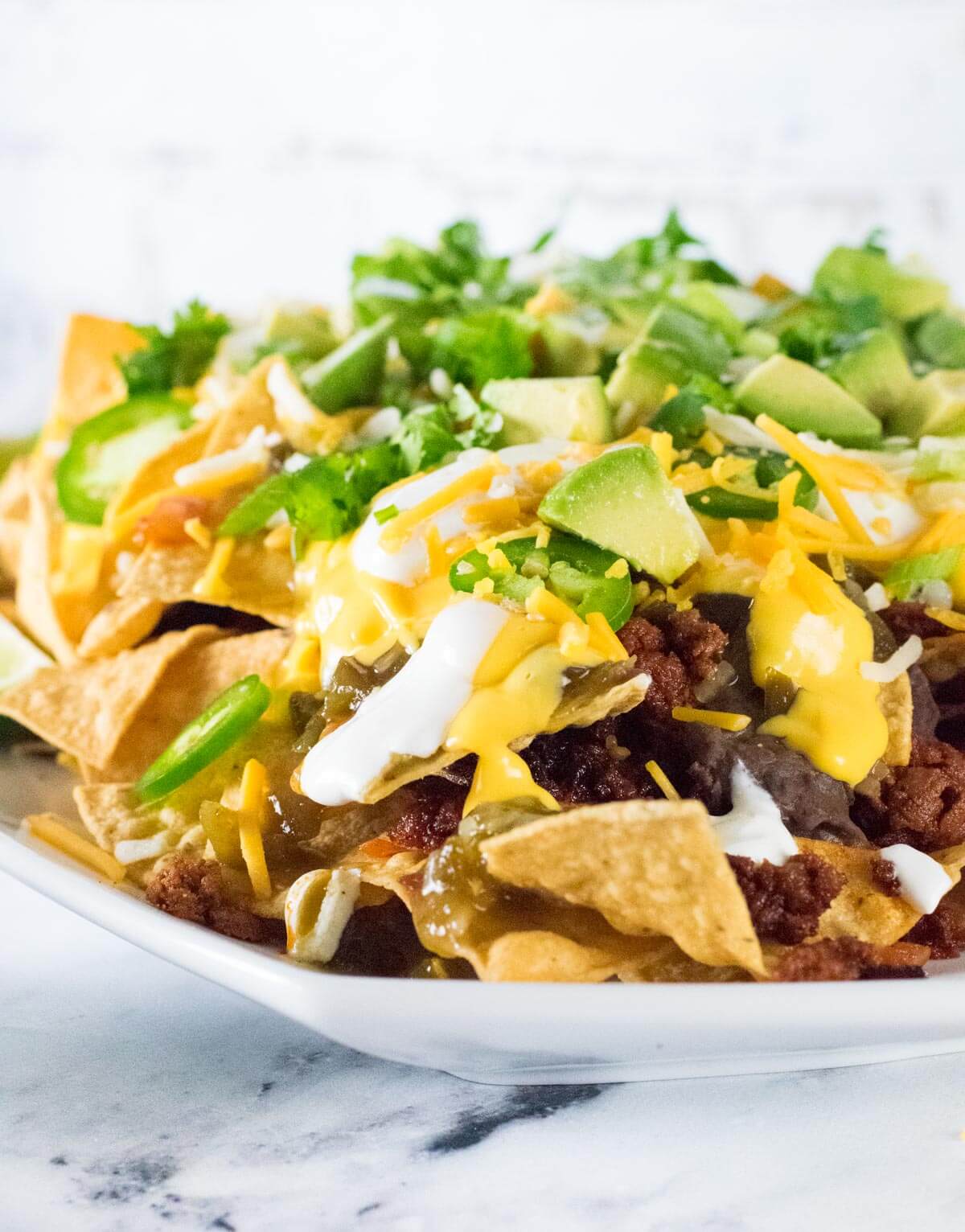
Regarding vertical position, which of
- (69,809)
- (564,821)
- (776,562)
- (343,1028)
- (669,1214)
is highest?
(776,562)

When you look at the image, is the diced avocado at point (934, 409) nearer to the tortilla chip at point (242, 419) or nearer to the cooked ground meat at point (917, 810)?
the cooked ground meat at point (917, 810)

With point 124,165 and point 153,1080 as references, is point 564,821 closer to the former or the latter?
point 153,1080

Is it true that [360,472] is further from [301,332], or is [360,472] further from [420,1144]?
[420,1144]

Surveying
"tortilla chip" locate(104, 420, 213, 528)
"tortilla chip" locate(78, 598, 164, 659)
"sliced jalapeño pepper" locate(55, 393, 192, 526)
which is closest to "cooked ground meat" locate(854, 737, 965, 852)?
"tortilla chip" locate(78, 598, 164, 659)

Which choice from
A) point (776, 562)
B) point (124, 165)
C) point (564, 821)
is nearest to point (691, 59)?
point (124, 165)

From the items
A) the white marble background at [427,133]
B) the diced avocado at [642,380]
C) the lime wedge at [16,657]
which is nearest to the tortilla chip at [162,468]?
the lime wedge at [16,657]

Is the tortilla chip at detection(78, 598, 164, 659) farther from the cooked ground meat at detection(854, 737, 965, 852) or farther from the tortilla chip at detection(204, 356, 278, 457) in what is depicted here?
the cooked ground meat at detection(854, 737, 965, 852)
